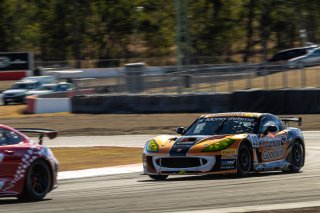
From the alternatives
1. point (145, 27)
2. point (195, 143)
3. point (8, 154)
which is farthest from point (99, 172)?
point (145, 27)

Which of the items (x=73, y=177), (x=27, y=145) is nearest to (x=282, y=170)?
(x=73, y=177)

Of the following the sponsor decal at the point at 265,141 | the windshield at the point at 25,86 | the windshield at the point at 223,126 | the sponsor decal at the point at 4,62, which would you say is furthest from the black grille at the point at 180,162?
the sponsor decal at the point at 4,62

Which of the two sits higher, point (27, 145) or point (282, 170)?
point (27, 145)

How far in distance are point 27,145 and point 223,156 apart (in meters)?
3.54

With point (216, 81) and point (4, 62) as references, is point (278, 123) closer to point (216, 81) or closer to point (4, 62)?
point (216, 81)

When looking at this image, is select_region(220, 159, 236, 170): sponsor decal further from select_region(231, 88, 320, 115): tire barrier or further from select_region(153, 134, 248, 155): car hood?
select_region(231, 88, 320, 115): tire barrier

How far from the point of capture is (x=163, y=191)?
11641 millimetres

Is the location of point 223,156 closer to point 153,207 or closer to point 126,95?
point 153,207

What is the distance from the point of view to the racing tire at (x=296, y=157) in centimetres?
1512

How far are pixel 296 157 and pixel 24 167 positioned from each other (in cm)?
609

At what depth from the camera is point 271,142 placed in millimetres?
14602

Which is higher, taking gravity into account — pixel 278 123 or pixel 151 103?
pixel 278 123

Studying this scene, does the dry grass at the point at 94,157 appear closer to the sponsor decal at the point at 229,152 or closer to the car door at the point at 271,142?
the car door at the point at 271,142

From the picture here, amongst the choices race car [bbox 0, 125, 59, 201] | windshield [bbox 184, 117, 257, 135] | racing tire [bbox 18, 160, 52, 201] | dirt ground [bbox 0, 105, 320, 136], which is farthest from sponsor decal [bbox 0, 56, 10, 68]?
racing tire [bbox 18, 160, 52, 201]
